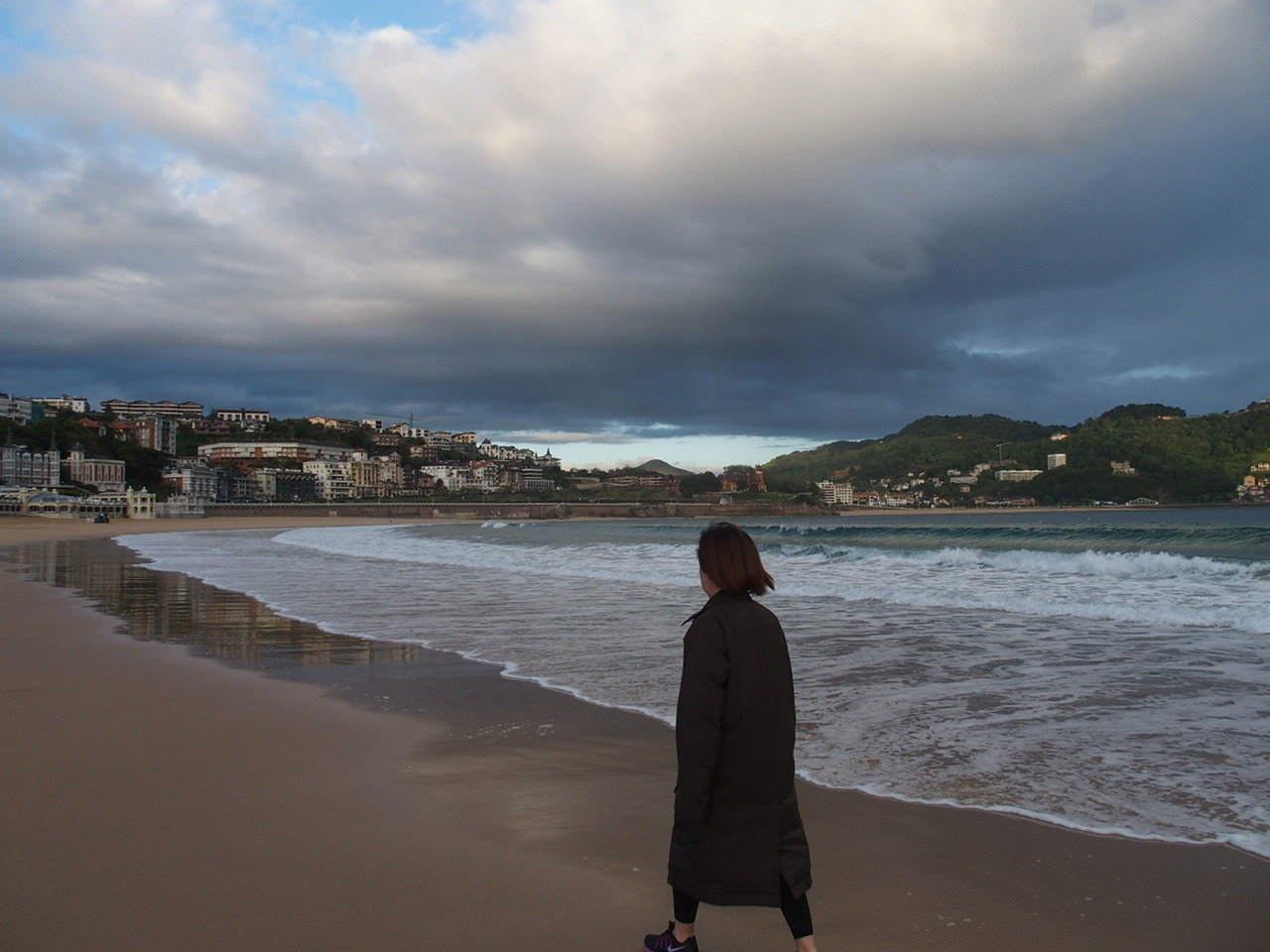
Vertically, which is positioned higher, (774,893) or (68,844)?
(774,893)

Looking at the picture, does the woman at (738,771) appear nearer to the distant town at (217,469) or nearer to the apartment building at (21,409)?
the distant town at (217,469)

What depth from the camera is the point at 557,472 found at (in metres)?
200

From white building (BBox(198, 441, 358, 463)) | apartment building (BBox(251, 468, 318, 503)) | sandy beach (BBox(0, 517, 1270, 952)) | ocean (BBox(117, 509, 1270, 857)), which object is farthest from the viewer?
white building (BBox(198, 441, 358, 463))

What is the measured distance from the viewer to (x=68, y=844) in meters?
3.51

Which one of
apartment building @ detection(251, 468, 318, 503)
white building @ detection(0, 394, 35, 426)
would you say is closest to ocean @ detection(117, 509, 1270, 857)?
apartment building @ detection(251, 468, 318, 503)

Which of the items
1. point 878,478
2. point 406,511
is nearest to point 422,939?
point 406,511

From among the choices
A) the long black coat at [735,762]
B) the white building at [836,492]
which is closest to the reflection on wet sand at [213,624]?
the long black coat at [735,762]

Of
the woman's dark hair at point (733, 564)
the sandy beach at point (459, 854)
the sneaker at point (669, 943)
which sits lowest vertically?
the sandy beach at point (459, 854)

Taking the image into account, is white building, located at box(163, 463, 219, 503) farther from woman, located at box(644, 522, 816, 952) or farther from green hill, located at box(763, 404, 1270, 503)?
woman, located at box(644, 522, 816, 952)

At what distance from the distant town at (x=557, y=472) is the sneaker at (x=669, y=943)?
8333 cm

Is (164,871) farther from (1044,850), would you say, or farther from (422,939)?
(1044,850)

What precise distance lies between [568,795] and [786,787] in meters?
2.02

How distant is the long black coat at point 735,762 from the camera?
245 centimetres

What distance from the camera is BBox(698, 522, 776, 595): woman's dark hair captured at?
2592 millimetres
